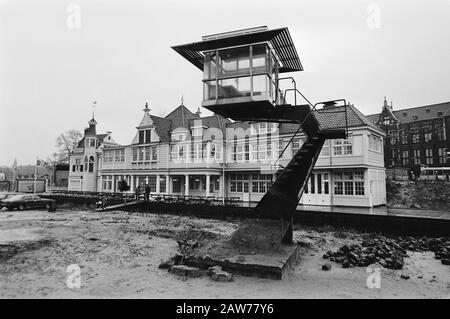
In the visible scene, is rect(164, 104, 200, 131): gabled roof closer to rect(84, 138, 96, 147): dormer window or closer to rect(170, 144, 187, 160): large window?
rect(170, 144, 187, 160): large window

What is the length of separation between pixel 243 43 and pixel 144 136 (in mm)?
27360

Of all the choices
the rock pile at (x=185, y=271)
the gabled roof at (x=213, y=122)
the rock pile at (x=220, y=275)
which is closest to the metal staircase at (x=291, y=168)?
the rock pile at (x=220, y=275)

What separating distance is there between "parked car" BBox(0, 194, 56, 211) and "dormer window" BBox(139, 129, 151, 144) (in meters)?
11.8

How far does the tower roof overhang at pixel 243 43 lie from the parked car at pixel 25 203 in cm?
2419

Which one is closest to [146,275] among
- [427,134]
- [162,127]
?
[162,127]

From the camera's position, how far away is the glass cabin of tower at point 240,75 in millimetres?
9234

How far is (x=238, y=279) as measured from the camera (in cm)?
755

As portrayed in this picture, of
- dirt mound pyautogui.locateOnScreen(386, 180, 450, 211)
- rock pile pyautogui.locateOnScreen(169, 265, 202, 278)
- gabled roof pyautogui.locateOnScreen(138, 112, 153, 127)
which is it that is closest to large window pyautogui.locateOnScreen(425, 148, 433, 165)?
dirt mound pyautogui.locateOnScreen(386, 180, 450, 211)

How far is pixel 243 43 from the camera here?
9438mm

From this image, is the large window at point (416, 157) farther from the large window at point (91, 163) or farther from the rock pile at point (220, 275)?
the rock pile at point (220, 275)

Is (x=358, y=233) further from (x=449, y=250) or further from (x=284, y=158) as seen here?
(x=284, y=158)
